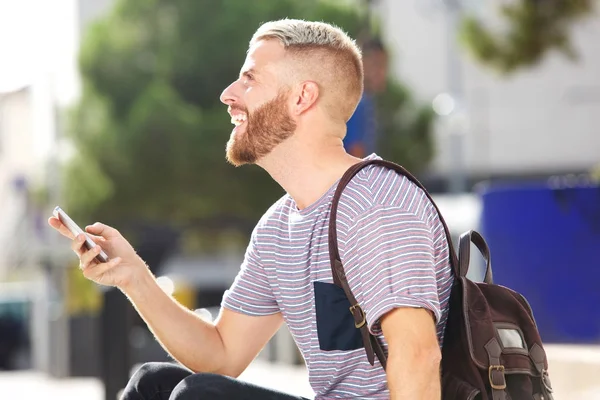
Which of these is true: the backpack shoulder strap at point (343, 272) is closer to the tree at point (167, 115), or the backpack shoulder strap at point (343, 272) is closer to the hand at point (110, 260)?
the hand at point (110, 260)

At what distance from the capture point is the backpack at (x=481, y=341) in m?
2.44

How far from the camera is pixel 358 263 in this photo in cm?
249

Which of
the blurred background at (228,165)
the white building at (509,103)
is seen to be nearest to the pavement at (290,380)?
the blurred background at (228,165)

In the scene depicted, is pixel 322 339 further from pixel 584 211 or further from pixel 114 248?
pixel 584 211

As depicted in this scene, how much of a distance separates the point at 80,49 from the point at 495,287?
103 feet

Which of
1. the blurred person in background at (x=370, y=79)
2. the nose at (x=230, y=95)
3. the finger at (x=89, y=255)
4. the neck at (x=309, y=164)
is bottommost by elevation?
the finger at (x=89, y=255)

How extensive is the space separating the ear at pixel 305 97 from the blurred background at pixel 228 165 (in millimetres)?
A: 2763

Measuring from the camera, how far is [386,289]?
7.93 feet

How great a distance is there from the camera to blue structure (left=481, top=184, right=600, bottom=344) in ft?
22.8

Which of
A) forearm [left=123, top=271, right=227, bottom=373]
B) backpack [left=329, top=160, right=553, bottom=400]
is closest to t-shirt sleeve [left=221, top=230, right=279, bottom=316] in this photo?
forearm [left=123, top=271, right=227, bottom=373]

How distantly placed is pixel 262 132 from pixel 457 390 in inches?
32.7

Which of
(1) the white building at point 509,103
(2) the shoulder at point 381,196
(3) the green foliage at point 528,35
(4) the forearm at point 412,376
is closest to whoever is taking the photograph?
(4) the forearm at point 412,376

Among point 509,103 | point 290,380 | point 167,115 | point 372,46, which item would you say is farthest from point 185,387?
point 509,103

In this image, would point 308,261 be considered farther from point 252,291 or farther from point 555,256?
point 555,256
